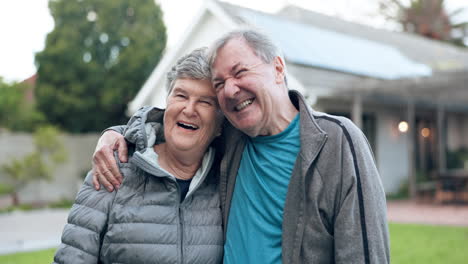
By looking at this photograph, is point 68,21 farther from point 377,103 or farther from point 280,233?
point 280,233

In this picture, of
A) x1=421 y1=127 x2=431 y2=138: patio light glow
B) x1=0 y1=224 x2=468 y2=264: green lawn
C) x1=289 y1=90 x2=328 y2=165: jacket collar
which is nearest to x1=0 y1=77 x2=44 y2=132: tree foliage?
x1=0 y1=224 x2=468 y2=264: green lawn

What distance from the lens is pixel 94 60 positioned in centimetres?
1789

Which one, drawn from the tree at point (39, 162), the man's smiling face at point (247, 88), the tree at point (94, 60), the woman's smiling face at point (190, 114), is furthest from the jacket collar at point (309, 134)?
the tree at point (94, 60)

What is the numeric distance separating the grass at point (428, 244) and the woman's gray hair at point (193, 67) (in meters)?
4.61

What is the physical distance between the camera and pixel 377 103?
13945 mm

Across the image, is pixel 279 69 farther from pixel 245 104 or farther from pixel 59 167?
pixel 59 167

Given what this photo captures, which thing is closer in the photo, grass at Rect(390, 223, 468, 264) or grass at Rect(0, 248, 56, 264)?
grass at Rect(390, 223, 468, 264)

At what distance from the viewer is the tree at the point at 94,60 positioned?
1742 centimetres

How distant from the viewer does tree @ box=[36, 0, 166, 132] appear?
17422mm

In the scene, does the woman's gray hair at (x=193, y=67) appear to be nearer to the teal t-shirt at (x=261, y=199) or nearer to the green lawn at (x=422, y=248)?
the teal t-shirt at (x=261, y=199)

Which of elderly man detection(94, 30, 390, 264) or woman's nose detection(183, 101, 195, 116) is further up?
woman's nose detection(183, 101, 195, 116)

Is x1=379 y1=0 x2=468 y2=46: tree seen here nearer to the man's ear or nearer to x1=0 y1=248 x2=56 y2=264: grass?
x1=0 y1=248 x2=56 y2=264: grass

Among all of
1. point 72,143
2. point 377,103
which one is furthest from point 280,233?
point 72,143

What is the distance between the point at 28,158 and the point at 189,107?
13.4 metres
